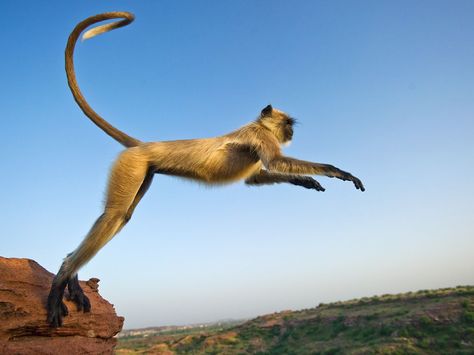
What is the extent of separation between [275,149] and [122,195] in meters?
1.90

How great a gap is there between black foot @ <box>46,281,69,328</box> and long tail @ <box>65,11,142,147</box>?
1798 mm

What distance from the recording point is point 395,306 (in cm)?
3444

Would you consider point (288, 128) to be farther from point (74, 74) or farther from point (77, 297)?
point (77, 297)

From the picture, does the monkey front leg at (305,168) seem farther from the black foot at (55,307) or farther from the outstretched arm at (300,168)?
the black foot at (55,307)

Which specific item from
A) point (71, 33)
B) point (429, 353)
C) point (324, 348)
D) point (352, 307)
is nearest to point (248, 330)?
point (352, 307)

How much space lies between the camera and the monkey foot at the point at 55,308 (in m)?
4.59

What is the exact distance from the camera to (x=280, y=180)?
5.62 m

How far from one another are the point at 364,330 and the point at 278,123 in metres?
28.6

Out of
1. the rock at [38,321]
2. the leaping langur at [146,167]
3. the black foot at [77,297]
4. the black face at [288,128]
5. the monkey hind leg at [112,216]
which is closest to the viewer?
the monkey hind leg at [112,216]

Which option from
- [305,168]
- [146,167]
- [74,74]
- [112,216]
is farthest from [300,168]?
[74,74]

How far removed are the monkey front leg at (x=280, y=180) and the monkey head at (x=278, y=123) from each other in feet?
1.99

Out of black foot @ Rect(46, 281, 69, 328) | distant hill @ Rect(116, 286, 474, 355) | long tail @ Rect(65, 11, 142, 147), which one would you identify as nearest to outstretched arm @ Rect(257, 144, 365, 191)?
long tail @ Rect(65, 11, 142, 147)

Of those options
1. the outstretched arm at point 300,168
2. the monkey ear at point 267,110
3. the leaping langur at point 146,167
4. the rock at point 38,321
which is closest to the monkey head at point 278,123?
the monkey ear at point 267,110

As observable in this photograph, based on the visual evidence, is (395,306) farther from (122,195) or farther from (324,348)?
(122,195)
